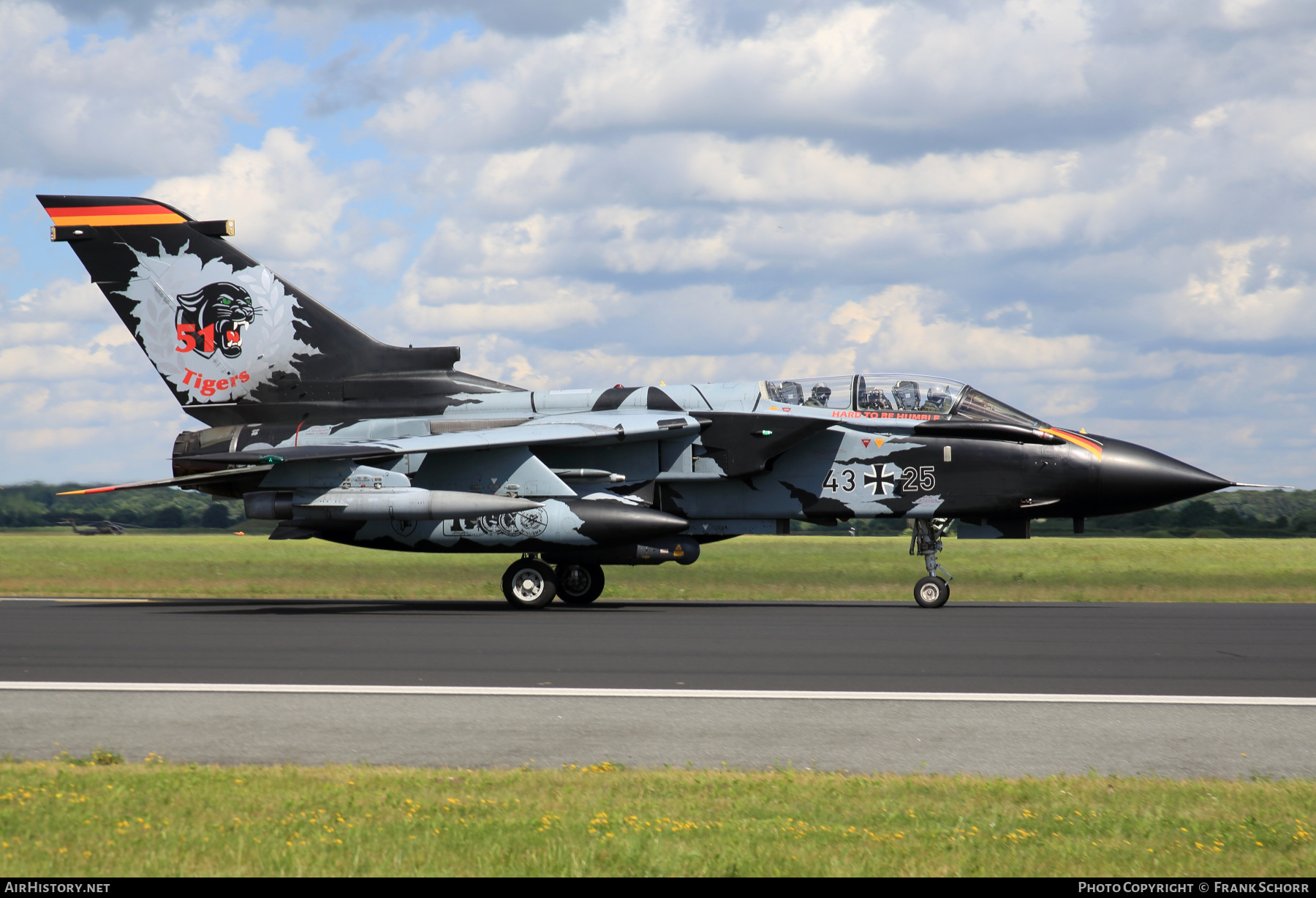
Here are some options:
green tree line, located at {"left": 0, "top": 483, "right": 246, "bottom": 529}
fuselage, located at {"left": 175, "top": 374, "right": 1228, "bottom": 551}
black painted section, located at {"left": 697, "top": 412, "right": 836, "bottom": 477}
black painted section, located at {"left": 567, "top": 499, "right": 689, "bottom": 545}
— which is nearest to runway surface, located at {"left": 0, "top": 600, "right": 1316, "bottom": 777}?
black painted section, located at {"left": 567, "top": 499, "right": 689, "bottom": 545}

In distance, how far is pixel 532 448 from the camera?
18.8m

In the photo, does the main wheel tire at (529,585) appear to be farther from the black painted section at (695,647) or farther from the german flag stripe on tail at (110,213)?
the german flag stripe on tail at (110,213)

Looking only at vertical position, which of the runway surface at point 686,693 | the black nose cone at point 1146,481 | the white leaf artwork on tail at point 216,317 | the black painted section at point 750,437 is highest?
the white leaf artwork on tail at point 216,317

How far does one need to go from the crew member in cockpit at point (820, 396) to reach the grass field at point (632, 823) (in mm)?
12642

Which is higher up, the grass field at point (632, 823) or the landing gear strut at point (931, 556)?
the landing gear strut at point (931, 556)

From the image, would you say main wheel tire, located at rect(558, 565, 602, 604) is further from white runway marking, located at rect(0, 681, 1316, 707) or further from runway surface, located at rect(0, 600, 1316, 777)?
white runway marking, located at rect(0, 681, 1316, 707)

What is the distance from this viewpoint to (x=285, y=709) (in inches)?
328

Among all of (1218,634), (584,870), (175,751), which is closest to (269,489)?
(175,751)

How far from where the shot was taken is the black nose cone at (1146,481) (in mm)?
17531

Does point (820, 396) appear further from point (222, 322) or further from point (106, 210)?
point (106, 210)

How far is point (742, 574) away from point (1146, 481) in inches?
409

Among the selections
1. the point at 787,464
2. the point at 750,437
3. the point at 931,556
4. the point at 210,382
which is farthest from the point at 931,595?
the point at 210,382

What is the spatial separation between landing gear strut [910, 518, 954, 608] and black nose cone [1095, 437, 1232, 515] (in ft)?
8.05

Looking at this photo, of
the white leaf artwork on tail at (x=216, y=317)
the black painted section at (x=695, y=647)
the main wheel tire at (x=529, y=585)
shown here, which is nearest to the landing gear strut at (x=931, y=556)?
the black painted section at (x=695, y=647)
